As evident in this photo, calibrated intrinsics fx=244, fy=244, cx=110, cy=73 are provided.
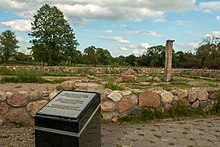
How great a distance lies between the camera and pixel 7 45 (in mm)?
42281

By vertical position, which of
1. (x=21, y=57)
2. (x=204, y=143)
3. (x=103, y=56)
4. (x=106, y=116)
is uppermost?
(x=103, y=56)

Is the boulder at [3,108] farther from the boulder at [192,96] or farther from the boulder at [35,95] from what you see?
the boulder at [192,96]

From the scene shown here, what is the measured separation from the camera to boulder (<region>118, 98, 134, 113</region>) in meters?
4.98

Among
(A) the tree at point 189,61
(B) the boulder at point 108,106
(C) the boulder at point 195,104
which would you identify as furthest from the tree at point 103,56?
(B) the boulder at point 108,106

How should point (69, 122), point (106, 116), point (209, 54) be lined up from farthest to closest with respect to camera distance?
point (209, 54), point (106, 116), point (69, 122)

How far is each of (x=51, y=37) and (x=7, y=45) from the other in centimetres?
1315

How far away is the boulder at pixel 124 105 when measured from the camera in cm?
498

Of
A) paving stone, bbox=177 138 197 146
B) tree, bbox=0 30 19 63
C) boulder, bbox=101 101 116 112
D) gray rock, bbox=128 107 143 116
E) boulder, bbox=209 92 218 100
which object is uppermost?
tree, bbox=0 30 19 63

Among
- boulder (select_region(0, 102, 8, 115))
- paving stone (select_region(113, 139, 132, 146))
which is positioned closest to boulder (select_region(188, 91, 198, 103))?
paving stone (select_region(113, 139, 132, 146))

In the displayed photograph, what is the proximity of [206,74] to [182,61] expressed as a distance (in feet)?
51.0

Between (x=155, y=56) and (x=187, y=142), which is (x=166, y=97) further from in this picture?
(x=155, y=56)

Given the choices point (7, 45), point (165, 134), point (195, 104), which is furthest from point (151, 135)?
point (7, 45)

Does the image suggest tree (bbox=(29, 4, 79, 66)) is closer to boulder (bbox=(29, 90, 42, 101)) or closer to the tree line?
the tree line

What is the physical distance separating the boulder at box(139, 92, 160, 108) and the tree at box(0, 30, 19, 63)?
40.6m
